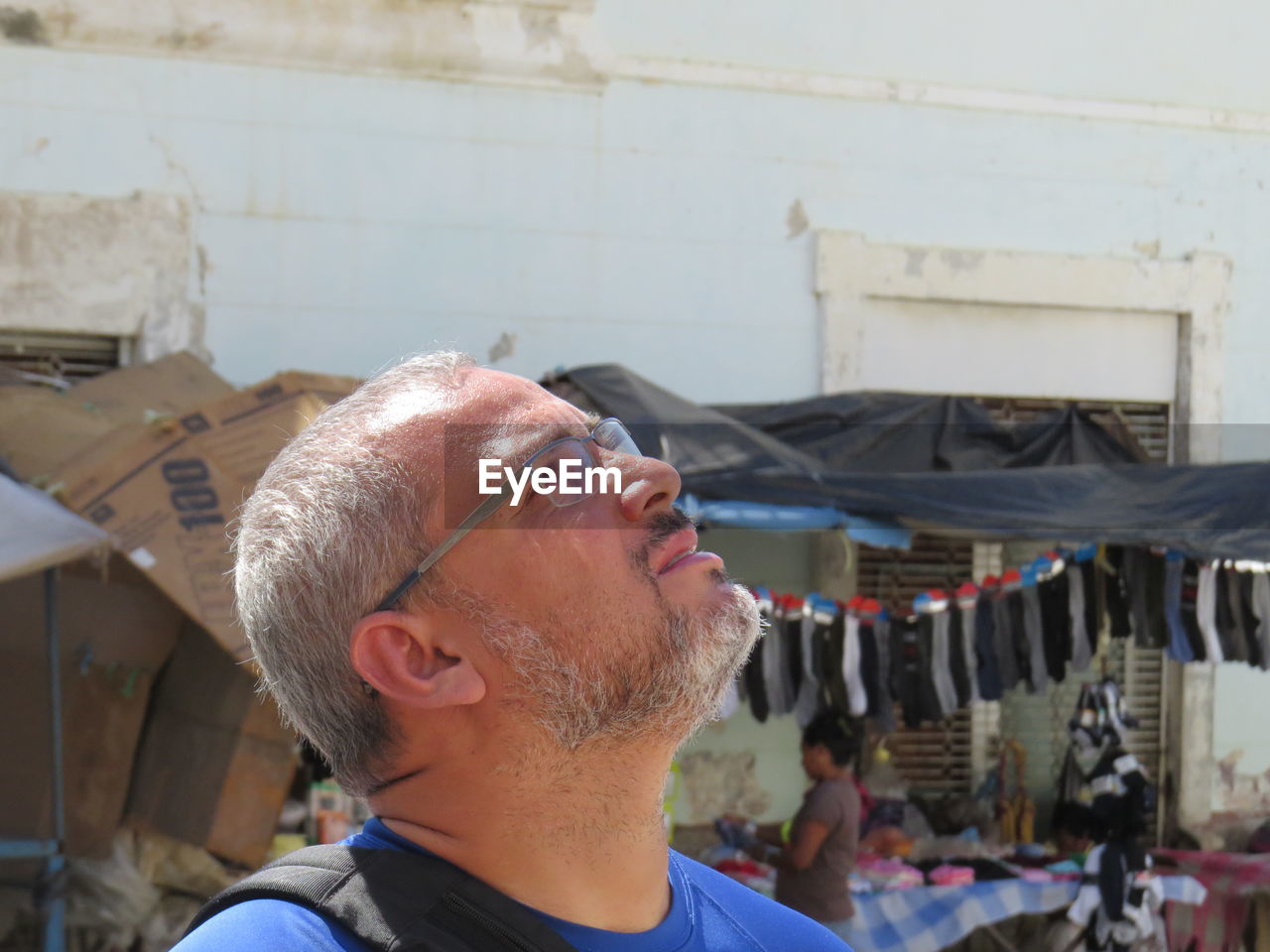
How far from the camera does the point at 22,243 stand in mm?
5898

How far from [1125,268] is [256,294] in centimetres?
466

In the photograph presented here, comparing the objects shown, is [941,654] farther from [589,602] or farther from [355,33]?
[589,602]

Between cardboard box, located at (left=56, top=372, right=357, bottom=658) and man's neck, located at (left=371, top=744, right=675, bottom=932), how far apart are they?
10.3 ft

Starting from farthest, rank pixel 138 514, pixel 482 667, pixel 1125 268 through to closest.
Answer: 1. pixel 1125 268
2. pixel 138 514
3. pixel 482 667

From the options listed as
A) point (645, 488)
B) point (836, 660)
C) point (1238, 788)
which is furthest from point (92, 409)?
point (1238, 788)

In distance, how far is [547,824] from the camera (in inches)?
51.8

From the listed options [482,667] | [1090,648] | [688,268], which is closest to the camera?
[482,667]

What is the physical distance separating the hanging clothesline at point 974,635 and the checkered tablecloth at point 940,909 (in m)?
0.78

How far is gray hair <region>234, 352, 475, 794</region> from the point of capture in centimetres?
129

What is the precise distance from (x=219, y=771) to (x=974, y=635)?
317 centimetres

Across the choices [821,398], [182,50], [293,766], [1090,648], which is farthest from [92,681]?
[1090,648]

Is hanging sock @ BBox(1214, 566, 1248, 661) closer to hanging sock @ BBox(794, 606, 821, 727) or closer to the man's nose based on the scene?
hanging sock @ BBox(794, 606, 821, 727)

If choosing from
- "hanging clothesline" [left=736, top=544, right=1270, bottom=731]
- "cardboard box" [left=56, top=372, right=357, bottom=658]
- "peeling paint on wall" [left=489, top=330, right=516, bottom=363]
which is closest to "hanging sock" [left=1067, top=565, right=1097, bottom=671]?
"hanging clothesline" [left=736, top=544, right=1270, bottom=731]

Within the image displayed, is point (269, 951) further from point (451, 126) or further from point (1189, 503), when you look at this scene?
point (451, 126)
